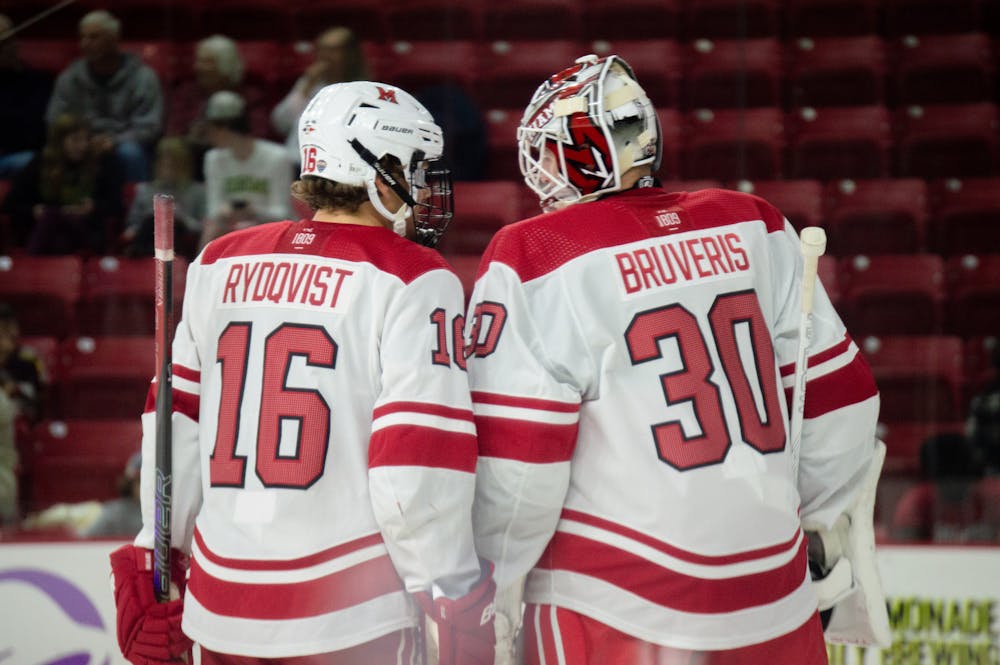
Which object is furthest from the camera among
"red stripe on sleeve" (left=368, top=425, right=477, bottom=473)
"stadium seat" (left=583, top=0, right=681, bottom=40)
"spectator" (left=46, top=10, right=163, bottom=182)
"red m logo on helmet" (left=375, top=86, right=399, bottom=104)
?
"stadium seat" (left=583, top=0, right=681, bottom=40)

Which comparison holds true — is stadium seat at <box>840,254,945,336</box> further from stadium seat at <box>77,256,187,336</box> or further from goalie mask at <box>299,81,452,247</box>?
stadium seat at <box>77,256,187,336</box>

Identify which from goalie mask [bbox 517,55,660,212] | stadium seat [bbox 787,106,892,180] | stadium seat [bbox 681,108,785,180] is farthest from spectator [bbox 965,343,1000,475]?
goalie mask [bbox 517,55,660,212]

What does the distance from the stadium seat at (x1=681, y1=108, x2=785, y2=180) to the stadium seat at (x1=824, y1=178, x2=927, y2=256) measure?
220 mm

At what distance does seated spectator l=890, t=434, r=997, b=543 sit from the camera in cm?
351

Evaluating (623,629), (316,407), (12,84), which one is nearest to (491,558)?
(623,629)

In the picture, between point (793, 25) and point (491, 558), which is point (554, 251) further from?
point (793, 25)

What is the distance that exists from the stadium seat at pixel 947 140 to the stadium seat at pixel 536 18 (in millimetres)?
1132

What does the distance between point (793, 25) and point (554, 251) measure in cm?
239

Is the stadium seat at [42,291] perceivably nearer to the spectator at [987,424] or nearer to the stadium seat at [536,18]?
the stadium seat at [536,18]

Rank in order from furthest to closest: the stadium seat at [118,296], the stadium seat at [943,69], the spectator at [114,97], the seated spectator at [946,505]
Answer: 1. the stadium seat at [943,69]
2. the spectator at [114,97]
3. the stadium seat at [118,296]
4. the seated spectator at [946,505]

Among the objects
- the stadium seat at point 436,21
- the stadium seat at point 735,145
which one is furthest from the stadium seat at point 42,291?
the stadium seat at point 735,145

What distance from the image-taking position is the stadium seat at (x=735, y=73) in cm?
415

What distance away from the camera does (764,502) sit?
A: 2115 millimetres

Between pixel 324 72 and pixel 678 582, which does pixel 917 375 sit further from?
pixel 324 72
